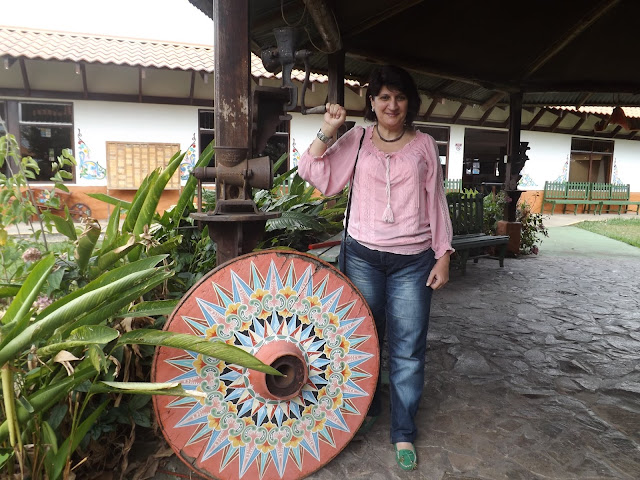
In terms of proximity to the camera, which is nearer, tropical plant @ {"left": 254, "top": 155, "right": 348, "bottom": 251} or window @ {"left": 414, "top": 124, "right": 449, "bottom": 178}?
tropical plant @ {"left": 254, "top": 155, "right": 348, "bottom": 251}

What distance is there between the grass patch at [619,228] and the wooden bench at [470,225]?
4.34 metres

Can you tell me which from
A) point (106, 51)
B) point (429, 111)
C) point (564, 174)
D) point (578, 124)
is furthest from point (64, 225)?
point (564, 174)

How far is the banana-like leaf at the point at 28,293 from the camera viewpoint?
1.50 m

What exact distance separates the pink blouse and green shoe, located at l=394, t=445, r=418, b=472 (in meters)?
0.83

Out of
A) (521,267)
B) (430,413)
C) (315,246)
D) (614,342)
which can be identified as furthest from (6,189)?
(521,267)

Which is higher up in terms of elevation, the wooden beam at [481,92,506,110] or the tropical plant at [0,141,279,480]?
the wooden beam at [481,92,506,110]

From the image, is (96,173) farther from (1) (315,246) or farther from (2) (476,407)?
(2) (476,407)

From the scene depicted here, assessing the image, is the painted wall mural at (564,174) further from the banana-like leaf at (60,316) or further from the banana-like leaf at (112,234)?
the banana-like leaf at (60,316)

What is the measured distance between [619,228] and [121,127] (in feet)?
38.6

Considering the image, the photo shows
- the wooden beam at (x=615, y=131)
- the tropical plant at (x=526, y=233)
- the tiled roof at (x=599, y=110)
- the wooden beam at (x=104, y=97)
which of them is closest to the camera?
the tropical plant at (x=526, y=233)

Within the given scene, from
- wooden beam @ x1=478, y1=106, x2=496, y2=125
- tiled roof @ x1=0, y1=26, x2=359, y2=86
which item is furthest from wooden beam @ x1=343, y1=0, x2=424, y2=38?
wooden beam @ x1=478, y1=106, x2=496, y2=125

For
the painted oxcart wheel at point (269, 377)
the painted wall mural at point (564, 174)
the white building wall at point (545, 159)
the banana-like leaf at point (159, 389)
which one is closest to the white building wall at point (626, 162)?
the painted wall mural at point (564, 174)

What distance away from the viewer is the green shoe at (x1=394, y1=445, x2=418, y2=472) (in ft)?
6.37

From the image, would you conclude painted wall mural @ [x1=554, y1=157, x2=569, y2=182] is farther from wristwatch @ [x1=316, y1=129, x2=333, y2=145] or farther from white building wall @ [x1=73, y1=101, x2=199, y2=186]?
wristwatch @ [x1=316, y1=129, x2=333, y2=145]
